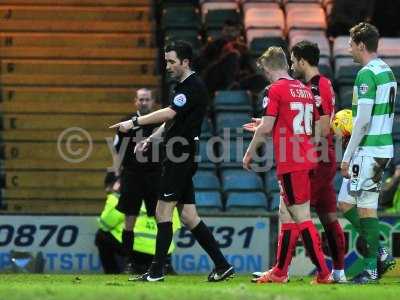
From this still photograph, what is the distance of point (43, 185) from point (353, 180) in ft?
24.6

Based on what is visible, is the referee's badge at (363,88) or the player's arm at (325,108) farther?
the player's arm at (325,108)

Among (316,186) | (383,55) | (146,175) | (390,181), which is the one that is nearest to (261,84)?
(383,55)

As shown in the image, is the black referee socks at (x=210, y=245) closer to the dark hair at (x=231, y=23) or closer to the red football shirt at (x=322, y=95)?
the red football shirt at (x=322, y=95)

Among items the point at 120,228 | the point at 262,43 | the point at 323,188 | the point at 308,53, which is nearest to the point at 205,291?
the point at 323,188

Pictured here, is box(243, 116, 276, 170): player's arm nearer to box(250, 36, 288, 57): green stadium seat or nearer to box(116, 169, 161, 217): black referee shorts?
box(116, 169, 161, 217): black referee shorts

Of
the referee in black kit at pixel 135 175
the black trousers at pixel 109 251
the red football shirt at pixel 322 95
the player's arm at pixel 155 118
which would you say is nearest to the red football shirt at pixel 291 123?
the red football shirt at pixel 322 95

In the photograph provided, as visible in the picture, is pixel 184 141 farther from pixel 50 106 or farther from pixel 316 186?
pixel 50 106

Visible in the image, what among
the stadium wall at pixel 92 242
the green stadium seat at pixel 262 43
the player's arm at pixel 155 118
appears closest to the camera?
the player's arm at pixel 155 118

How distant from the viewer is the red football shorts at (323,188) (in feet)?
38.0

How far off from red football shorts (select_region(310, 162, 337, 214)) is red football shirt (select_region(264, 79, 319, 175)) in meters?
0.39

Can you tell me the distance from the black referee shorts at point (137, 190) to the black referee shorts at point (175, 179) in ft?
8.56

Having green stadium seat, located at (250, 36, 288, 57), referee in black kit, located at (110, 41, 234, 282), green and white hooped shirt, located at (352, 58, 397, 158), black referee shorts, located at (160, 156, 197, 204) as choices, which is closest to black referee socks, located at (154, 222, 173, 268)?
referee in black kit, located at (110, 41, 234, 282)

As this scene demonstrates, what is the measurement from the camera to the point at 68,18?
779 inches

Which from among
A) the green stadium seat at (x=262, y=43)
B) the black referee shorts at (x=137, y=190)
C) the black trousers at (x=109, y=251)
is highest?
the green stadium seat at (x=262, y=43)
